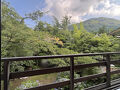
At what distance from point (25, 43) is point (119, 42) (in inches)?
216

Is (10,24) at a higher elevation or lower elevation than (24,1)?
lower

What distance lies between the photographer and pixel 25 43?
11.8 feet

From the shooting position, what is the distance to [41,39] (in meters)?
4.01

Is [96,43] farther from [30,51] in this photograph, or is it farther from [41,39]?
[30,51]

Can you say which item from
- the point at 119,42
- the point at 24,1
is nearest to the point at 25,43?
the point at 24,1

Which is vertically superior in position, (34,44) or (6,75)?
(34,44)

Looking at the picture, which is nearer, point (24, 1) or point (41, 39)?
point (24, 1)

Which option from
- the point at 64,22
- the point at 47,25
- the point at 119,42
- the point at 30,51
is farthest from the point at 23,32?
the point at 119,42

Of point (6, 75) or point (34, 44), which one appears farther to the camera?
point (34, 44)

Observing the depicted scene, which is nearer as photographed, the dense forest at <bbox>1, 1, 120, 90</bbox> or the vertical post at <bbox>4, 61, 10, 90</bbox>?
the vertical post at <bbox>4, 61, 10, 90</bbox>

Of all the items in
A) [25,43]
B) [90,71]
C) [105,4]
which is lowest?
[90,71]

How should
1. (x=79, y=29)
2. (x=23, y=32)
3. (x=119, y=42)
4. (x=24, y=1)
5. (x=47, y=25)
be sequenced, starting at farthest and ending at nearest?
(x=79, y=29)
(x=119, y=42)
(x=47, y=25)
(x=23, y=32)
(x=24, y=1)

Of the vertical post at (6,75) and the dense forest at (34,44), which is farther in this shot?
the dense forest at (34,44)

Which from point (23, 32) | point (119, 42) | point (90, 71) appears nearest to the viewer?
point (23, 32)
